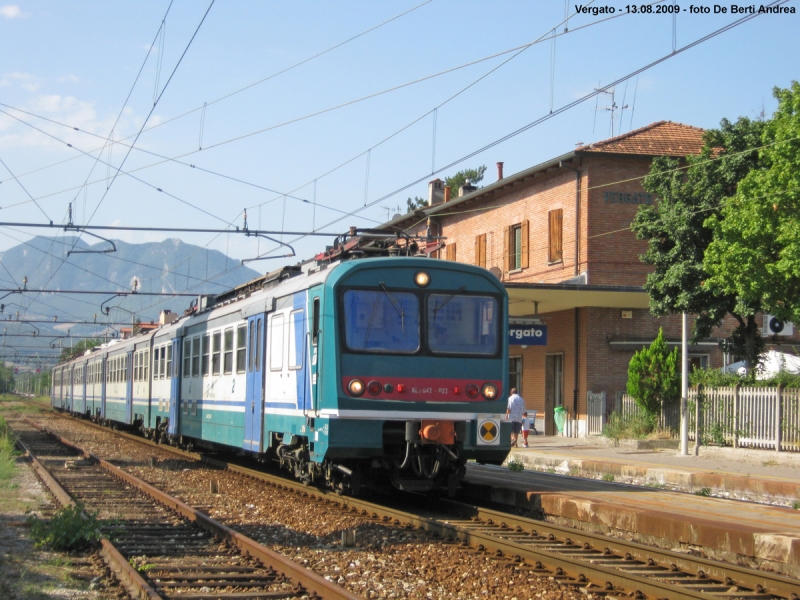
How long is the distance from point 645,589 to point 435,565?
1.98 m

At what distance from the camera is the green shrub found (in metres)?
9.45

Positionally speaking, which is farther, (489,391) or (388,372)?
(489,391)

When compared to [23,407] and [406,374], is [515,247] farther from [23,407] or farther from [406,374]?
[23,407]

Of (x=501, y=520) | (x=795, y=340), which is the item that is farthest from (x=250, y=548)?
(x=795, y=340)

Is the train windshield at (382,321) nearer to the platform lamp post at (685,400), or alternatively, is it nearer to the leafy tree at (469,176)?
the platform lamp post at (685,400)

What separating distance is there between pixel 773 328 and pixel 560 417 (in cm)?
679

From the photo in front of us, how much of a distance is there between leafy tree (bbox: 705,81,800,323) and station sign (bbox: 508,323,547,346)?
6.91m

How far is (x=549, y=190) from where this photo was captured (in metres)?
31.1

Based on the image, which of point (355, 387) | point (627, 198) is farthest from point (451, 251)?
point (355, 387)

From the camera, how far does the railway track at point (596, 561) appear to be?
7492mm

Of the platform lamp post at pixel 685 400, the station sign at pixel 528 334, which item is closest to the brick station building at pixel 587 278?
the station sign at pixel 528 334

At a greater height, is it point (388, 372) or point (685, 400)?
point (388, 372)

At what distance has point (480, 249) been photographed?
118ft

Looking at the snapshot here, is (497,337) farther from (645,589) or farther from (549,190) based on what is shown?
(549,190)
